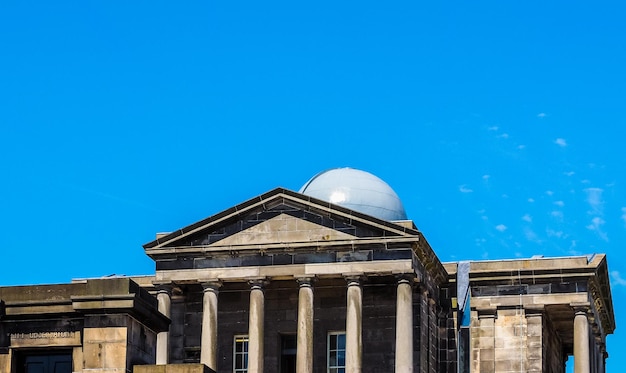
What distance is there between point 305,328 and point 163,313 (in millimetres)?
6461

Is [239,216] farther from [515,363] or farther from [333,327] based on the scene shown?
[515,363]

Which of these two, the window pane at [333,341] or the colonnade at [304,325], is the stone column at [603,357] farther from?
the window pane at [333,341]

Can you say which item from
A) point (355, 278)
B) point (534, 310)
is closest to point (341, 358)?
point (355, 278)

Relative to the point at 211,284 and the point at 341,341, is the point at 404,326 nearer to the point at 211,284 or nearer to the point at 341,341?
the point at 341,341

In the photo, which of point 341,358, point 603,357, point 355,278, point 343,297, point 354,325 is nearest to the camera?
point 354,325

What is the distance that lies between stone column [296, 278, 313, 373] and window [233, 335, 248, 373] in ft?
12.2

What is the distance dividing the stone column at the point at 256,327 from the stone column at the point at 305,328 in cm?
167

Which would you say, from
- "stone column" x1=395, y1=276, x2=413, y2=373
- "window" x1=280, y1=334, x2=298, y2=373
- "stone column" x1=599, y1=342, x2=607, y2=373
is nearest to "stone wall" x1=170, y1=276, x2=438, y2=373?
"window" x1=280, y1=334, x2=298, y2=373

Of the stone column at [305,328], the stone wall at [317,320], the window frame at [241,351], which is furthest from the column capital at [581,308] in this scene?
the window frame at [241,351]

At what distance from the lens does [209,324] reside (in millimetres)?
71812

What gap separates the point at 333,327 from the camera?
241 feet

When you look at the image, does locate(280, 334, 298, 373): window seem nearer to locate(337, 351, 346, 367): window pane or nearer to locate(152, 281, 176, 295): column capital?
locate(337, 351, 346, 367): window pane

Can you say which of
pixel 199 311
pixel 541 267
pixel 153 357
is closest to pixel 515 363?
pixel 541 267

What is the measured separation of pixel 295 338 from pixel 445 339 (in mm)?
7270
